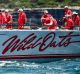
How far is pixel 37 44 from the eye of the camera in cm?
2852

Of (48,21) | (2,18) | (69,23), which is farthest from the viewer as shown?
(69,23)

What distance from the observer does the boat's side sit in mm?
28297

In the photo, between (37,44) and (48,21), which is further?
(48,21)

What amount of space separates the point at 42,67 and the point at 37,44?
1274 mm

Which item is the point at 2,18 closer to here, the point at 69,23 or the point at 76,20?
the point at 69,23

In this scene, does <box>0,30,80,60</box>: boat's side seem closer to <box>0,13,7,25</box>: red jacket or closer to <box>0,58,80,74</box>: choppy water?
<box>0,58,80,74</box>: choppy water

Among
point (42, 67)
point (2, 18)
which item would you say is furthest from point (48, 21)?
point (42, 67)

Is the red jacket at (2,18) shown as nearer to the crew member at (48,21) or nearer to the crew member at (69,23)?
the crew member at (48,21)

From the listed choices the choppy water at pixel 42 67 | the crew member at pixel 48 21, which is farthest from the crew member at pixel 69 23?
the choppy water at pixel 42 67

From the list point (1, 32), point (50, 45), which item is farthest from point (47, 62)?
point (1, 32)

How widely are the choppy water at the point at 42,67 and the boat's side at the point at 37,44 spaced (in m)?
0.33

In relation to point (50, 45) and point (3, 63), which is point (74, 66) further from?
point (3, 63)

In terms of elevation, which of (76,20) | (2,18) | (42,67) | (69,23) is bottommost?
(42,67)

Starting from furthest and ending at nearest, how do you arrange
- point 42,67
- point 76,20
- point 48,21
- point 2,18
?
1. point 76,20
2. point 48,21
3. point 2,18
4. point 42,67
